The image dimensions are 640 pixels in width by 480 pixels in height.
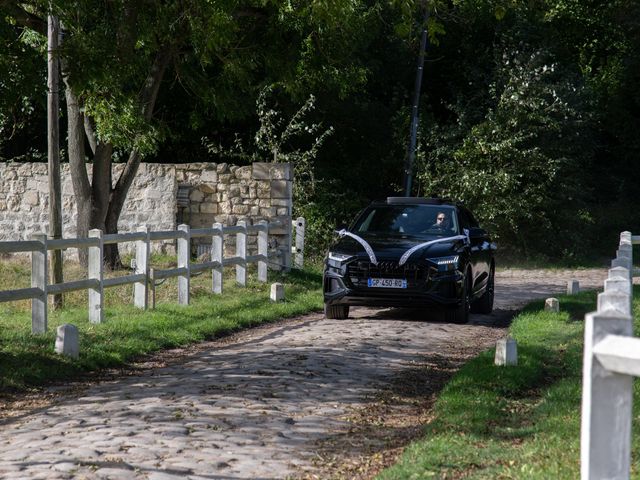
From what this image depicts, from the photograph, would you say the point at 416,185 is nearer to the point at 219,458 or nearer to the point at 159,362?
the point at 159,362

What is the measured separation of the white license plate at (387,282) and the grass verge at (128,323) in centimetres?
169

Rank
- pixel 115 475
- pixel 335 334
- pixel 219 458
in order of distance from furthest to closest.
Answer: pixel 335 334, pixel 219 458, pixel 115 475

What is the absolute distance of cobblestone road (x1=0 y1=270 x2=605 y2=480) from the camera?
674 cm

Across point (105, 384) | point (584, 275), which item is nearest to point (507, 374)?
point (105, 384)

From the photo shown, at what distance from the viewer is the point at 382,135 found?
32.4 metres

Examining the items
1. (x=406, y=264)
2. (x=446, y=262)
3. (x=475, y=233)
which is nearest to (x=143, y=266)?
(x=406, y=264)

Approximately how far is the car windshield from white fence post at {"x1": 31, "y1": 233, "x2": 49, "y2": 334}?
17.3ft

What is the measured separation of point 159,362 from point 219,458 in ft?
16.0

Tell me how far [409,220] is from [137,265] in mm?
4003

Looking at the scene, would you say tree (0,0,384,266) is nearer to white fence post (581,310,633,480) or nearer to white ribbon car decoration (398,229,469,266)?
white ribbon car decoration (398,229,469,266)

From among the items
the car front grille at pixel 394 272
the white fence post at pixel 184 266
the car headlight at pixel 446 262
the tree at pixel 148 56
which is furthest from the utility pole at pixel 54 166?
the car headlight at pixel 446 262

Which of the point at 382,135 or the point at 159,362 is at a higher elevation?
the point at 382,135

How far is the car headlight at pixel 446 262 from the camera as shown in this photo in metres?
14.9

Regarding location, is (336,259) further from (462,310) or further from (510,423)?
(510,423)
